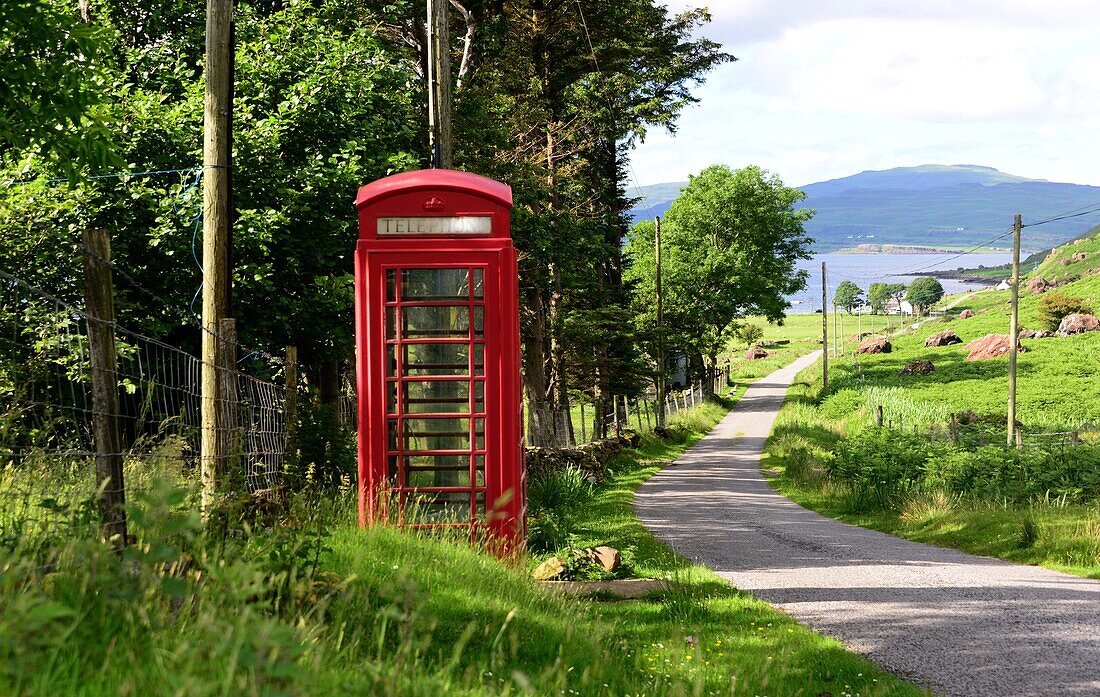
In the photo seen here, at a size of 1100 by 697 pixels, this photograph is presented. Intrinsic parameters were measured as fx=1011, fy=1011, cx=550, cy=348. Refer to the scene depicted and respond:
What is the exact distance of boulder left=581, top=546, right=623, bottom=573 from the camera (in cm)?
1013

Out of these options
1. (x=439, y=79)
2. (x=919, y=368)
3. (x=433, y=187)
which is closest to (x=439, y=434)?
(x=433, y=187)

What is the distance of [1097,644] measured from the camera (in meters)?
7.68

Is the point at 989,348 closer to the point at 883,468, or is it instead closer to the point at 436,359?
the point at 883,468

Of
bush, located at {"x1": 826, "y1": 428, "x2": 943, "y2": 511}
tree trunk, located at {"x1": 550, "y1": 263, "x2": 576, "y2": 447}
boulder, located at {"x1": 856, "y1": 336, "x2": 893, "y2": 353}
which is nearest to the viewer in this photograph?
bush, located at {"x1": 826, "y1": 428, "x2": 943, "y2": 511}

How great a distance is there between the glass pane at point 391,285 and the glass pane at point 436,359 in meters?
0.47

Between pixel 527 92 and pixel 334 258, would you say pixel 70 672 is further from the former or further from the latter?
pixel 527 92

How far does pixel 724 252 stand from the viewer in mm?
65500

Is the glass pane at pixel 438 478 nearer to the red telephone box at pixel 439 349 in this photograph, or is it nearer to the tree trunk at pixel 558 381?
the red telephone box at pixel 439 349

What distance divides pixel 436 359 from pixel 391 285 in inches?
30.9

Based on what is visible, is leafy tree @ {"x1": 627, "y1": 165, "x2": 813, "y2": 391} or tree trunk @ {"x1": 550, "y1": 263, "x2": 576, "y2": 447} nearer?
tree trunk @ {"x1": 550, "y1": 263, "x2": 576, "y2": 447}

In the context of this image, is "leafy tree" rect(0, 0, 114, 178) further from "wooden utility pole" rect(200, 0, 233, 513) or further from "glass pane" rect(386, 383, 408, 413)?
"glass pane" rect(386, 383, 408, 413)

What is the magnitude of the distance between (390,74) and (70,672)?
14193 mm

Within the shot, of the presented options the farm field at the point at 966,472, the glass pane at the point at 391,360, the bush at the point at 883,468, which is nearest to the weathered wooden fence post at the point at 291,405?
the glass pane at the point at 391,360

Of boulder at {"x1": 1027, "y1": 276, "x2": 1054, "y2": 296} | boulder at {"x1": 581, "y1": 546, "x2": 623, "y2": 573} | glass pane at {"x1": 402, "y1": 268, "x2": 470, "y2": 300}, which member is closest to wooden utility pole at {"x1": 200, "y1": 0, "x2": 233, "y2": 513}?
glass pane at {"x1": 402, "y1": 268, "x2": 470, "y2": 300}
